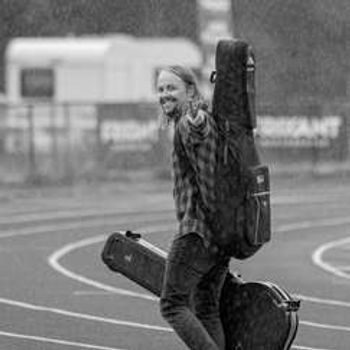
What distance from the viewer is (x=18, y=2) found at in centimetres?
4184

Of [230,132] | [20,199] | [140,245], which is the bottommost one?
[20,199]

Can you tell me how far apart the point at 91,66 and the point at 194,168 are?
27625 mm

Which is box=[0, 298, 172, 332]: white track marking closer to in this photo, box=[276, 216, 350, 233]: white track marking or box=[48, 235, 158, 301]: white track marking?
box=[48, 235, 158, 301]: white track marking

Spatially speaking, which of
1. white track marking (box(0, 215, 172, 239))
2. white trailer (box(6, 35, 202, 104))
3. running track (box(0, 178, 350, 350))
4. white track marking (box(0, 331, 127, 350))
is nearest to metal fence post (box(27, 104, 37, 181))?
running track (box(0, 178, 350, 350))

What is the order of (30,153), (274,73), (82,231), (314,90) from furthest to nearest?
(314,90) → (274,73) → (30,153) → (82,231)

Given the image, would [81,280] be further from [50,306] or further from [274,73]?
[274,73]

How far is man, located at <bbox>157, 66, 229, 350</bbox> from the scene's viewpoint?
758 cm

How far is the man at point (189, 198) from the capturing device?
298 inches

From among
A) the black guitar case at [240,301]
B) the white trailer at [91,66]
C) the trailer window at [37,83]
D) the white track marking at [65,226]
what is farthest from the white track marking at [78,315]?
the trailer window at [37,83]

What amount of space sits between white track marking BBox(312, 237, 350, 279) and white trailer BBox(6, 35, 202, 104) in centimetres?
1696

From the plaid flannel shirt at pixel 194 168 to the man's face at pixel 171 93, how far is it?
85mm

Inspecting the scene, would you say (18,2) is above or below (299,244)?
above

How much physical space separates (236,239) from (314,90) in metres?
43.0

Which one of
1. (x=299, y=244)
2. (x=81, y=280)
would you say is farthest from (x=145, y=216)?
(x=81, y=280)
